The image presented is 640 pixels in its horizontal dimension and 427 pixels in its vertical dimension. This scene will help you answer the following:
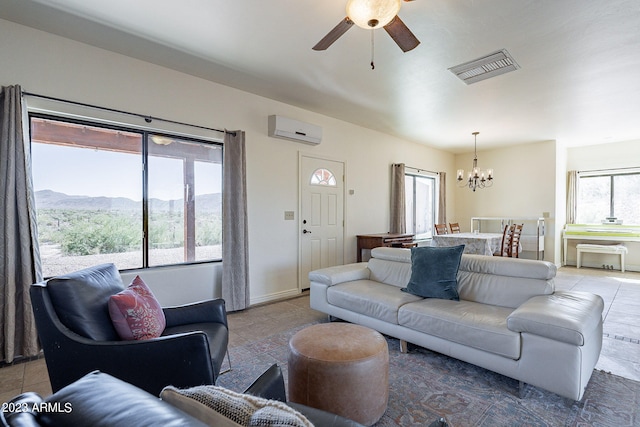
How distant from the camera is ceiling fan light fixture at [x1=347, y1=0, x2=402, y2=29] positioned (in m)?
1.73

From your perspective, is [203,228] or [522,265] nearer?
[522,265]

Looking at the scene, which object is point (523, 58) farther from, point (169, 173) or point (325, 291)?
point (169, 173)

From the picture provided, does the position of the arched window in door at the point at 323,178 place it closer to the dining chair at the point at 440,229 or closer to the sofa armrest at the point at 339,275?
the sofa armrest at the point at 339,275

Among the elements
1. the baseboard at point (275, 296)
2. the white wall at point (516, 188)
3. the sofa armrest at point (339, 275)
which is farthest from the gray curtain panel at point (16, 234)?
the white wall at point (516, 188)

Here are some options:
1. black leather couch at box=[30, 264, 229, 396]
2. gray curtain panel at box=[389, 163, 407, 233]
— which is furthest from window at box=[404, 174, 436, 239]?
black leather couch at box=[30, 264, 229, 396]

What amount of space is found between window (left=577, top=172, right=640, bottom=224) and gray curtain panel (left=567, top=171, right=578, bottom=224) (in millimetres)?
153

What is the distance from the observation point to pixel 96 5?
2342mm

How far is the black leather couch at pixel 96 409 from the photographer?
0.56 m

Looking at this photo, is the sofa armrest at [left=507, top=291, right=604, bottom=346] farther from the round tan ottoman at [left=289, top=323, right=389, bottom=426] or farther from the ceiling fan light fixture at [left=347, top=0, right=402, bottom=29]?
the ceiling fan light fixture at [left=347, top=0, right=402, bottom=29]

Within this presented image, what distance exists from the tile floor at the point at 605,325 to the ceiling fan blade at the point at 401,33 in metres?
2.81

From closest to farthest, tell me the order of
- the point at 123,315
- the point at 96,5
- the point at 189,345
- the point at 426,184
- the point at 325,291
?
the point at 189,345 → the point at 123,315 → the point at 96,5 → the point at 325,291 → the point at 426,184

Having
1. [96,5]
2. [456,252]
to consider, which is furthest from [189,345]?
[96,5]

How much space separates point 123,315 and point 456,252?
8.57 ft

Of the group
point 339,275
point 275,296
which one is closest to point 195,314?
point 339,275
